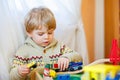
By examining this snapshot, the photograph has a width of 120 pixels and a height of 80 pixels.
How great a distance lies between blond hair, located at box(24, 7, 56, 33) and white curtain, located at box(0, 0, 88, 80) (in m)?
0.04

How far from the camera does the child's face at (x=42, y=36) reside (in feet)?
2.89

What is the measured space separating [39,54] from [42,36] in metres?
0.07

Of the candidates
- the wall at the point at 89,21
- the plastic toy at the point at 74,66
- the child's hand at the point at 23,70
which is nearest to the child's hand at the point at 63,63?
the plastic toy at the point at 74,66

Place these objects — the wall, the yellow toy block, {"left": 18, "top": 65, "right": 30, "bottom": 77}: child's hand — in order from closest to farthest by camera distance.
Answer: the yellow toy block, {"left": 18, "top": 65, "right": 30, "bottom": 77}: child's hand, the wall

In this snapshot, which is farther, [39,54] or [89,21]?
[89,21]

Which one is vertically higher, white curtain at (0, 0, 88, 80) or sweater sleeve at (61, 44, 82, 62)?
white curtain at (0, 0, 88, 80)

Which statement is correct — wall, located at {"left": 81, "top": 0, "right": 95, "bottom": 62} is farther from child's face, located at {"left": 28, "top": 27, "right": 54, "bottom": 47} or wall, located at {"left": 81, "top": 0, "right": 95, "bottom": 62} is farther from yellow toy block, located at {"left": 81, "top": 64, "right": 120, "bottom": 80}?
yellow toy block, located at {"left": 81, "top": 64, "right": 120, "bottom": 80}

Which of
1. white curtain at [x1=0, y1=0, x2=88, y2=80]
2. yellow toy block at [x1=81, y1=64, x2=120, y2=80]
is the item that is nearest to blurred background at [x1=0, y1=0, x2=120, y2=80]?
white curtain at [x1=0, y1=0, x2=88, y2=80]

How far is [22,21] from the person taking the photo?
0.92 meters

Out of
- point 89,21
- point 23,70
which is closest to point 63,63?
point 23,70

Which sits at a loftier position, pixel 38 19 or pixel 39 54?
pixel 38 19

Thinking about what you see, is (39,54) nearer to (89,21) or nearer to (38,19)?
(38,19)

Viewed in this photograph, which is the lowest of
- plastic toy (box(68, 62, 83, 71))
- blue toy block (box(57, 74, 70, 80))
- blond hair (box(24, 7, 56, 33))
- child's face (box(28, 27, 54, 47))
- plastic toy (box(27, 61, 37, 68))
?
blue toy block (box(57, 74, 70, 80))

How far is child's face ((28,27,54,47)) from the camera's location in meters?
0.88
